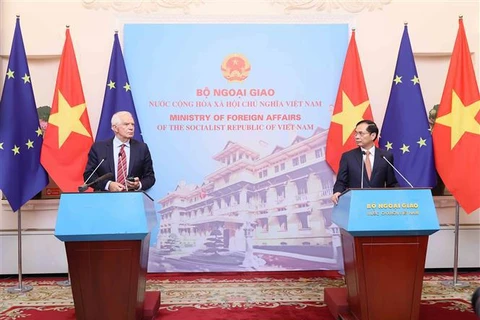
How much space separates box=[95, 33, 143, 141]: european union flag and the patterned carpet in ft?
4.64

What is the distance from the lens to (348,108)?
14.9ft

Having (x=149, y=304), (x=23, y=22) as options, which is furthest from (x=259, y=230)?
(x=23, y=22)

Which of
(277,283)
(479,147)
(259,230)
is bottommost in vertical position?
(277,283)

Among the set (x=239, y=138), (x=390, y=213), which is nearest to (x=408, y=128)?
(x=239, y=138)

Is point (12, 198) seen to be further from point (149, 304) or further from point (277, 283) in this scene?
point (277, 283)

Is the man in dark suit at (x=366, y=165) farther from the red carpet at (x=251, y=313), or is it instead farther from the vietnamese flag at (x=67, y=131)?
the vietnamese flag at (x=67, y=131)

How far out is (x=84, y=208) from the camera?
2.72 metres

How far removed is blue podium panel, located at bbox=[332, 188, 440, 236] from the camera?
2.78 meters

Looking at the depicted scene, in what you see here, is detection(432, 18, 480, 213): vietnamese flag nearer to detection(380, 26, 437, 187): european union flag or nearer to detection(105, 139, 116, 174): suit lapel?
detection(380, 26, 437, 187): european union flag

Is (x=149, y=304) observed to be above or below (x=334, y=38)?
below

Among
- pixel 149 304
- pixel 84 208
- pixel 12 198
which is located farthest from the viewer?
pixel 12 198

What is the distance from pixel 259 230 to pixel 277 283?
1.94 ft

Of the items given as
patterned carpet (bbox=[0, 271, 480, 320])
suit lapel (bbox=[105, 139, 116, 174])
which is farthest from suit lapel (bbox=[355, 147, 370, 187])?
suit lapel (bbox=[105, 139, 116, 174])

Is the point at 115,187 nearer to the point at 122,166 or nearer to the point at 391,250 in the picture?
the point at 122,166
